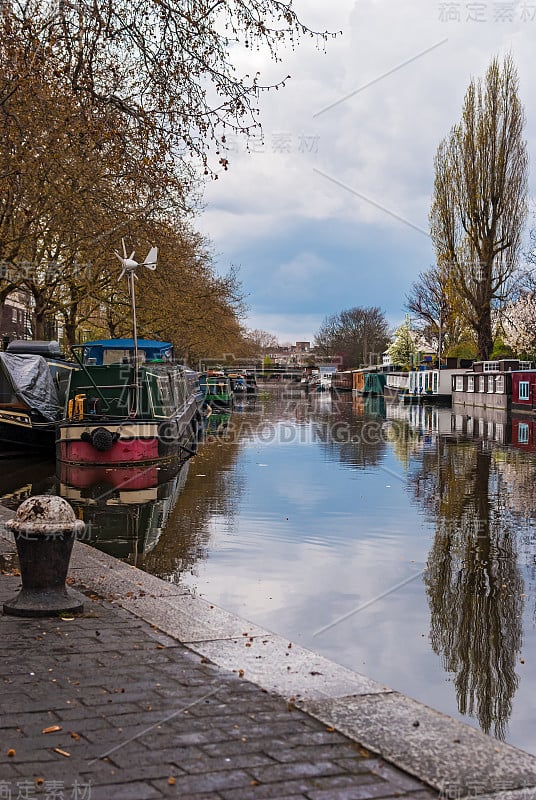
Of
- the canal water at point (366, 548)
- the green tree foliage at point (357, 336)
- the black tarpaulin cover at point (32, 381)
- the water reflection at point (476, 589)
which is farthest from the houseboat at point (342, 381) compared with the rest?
the water reflection at point (476, 589)

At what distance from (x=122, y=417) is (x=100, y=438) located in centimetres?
151

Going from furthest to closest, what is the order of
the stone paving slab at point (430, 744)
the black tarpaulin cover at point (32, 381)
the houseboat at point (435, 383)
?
the houseboat at point (435, 383) → the black tarpaulin cover at point (32, 381) → the stone paving slab at point (430, 744)

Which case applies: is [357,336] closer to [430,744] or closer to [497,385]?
[497,385]

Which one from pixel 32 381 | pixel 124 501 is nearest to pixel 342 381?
pixel 32 381

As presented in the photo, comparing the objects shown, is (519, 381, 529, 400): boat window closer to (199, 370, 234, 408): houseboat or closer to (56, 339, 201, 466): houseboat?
(199, 370, 234, 408): houseboat

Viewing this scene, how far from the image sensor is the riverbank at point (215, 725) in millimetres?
4082

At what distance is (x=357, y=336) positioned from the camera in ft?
424

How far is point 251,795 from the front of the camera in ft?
12.8

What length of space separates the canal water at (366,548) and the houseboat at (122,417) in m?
0.70

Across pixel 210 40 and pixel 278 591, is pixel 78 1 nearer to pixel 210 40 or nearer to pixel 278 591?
pixel 210 40

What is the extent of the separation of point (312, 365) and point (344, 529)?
161 meters

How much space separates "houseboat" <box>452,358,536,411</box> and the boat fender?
3226 cm

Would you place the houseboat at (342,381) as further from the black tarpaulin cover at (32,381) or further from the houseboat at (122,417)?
the houseboat at (122,417)

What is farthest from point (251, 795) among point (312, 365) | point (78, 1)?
point (312, 365)
